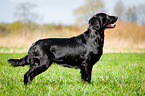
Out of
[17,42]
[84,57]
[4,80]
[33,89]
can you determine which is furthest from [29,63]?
[17,42]

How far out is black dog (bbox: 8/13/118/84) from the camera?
11.3ft

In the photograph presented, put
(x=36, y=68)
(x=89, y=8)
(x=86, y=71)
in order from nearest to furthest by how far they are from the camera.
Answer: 1. (x=36, y=68)
2. (x=86, y=71)
3. (x=89, y=8)

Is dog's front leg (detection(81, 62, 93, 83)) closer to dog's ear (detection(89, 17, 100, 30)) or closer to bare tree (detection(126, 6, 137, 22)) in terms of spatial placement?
dog's ear (detection(89, 17, 100, 30))

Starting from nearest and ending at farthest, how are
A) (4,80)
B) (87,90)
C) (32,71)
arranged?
(87,90) < (32,71) < (4,80)

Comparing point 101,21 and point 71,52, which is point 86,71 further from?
point 101,21

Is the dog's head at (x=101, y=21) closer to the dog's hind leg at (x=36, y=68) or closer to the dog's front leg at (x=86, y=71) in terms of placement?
the dog's front leg at (x=86, y=71)

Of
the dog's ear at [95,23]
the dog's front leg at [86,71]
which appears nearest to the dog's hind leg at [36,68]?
the dog's front leg at [86,71]

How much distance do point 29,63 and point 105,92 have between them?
1804mm

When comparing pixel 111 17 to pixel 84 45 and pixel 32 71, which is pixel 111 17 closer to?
pixel 84 45

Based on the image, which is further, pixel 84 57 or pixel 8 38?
pixel 8 38

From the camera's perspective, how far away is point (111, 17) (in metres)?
3.79

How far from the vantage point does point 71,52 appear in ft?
11.8

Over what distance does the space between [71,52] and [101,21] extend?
103 centimetres

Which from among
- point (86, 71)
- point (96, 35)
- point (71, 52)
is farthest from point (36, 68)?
point (96, 35)
